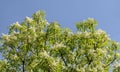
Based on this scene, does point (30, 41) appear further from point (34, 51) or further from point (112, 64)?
point (112, 64)

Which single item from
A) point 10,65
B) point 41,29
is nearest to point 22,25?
point 41,29

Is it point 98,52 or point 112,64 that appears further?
point 112,64

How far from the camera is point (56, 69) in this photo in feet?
137

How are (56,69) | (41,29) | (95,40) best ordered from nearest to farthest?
(56,69) → (95,40) → (41,29)

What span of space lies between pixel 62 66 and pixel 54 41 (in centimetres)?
538

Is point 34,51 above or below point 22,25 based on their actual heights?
below

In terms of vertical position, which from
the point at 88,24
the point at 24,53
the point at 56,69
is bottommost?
the point at 56,69

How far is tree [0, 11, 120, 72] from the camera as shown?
146 feet

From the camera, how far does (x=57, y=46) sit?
43.8m

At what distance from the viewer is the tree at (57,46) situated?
44625mm

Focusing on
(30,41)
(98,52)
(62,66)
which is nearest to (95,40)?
(98,52)

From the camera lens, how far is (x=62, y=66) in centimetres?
4400

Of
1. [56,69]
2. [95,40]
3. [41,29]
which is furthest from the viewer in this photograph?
[41,29]

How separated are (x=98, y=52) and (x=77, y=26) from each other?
210 inches
